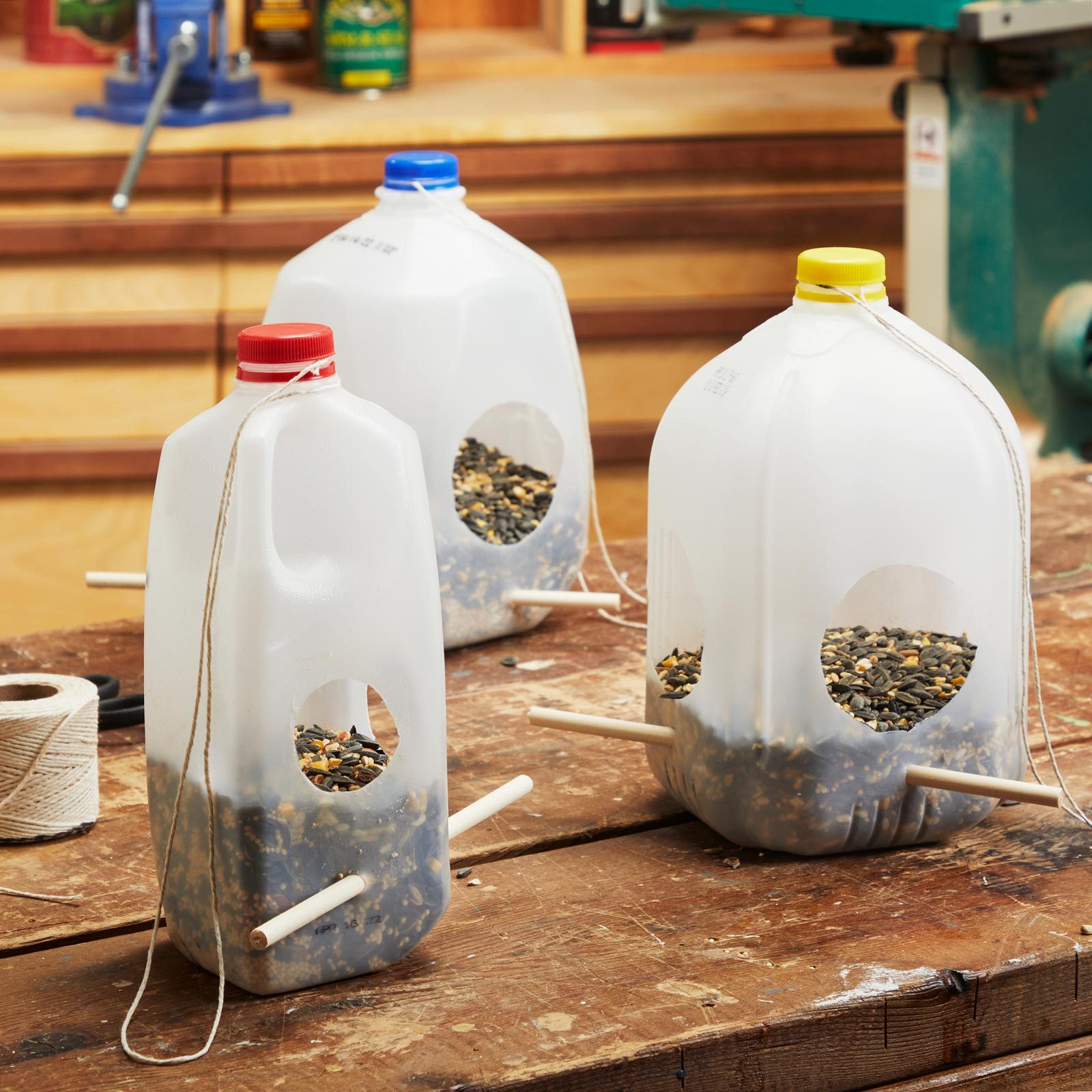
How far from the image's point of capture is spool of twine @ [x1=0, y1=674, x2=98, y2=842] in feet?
3.20

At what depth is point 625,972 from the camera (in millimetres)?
850

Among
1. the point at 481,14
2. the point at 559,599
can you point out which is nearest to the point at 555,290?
the point at 559,599

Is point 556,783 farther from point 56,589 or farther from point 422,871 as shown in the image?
point 56,589

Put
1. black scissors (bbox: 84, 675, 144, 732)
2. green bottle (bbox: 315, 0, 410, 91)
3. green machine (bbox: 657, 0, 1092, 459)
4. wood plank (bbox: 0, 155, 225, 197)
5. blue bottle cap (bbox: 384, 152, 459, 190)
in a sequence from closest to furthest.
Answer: black scissors (bbox: 84, 675, 144, 732), blue bottle cap (bbox: 384, 152, 459, 190), green machine (bbox: 657, 0, 1092, 459), wood plank (bbox: 0, 155, 225, 197), green bottle (bbox: 315, 0, 410, 91)

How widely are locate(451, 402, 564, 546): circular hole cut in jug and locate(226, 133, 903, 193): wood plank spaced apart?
0.96 meters

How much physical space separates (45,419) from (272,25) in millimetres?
814

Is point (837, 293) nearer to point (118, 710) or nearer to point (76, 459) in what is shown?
point (118, 710)

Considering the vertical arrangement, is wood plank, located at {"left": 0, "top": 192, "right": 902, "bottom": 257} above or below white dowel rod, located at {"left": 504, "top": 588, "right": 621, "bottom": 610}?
above

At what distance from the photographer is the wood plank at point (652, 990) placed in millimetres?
779

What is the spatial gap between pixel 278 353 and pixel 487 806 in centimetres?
29

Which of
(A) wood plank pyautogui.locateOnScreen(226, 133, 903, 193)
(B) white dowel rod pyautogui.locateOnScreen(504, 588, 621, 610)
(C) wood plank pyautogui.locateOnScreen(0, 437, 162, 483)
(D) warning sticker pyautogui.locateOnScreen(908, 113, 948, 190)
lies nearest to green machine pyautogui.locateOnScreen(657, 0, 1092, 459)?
(D) warning sticker pyautogui.locateOnScreen(908, 113, 948, 190)

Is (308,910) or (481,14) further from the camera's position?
(481,14)

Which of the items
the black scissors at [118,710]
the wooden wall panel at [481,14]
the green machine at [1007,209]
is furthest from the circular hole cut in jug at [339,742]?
the wooden wall panel at [481,14]

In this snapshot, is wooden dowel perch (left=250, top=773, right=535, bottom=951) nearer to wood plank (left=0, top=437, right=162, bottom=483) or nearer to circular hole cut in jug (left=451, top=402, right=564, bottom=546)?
circular hole cut in jug (left=451, top=402, right=564, bottom=546)
